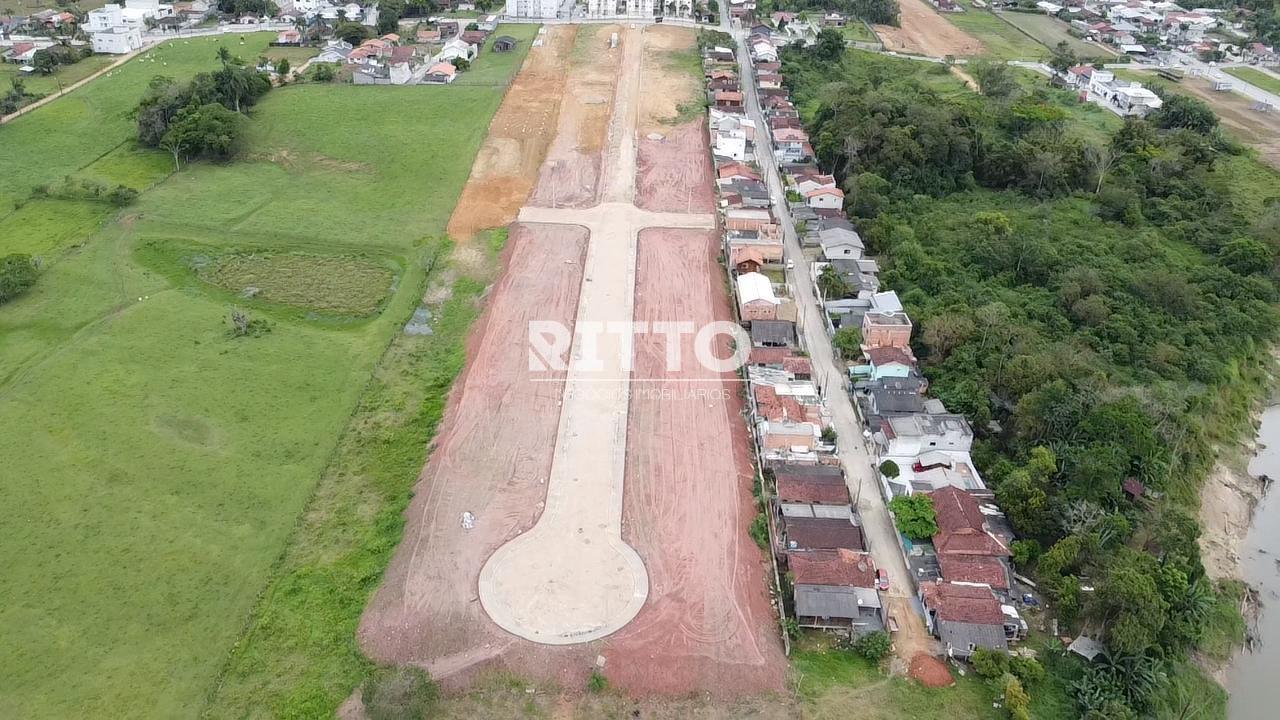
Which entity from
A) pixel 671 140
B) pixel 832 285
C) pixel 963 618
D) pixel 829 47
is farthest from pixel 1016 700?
pixel 829 47

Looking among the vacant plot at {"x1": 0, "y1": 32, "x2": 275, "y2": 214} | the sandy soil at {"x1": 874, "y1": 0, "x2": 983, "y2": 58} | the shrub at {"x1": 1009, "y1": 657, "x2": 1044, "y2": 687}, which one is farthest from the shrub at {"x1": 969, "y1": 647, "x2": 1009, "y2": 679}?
the sandy soil at {"x1": 874, "y1": 0, "x2": 983, "y2": 58}

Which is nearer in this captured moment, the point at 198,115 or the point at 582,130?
the point at 198,115

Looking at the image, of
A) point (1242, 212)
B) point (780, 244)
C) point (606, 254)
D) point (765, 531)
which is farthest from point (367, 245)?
point (1242, 212)

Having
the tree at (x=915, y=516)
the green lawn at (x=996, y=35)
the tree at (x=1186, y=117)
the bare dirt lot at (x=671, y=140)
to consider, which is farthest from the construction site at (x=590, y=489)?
the green lawn at (x=996, y=35)

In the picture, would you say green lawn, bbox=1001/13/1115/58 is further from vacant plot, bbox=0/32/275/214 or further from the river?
vacant plot, bbox=0/32/275/214

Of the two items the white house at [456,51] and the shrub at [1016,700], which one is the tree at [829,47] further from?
the shrub at [1016,700]

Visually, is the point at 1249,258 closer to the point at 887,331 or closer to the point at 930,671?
the point at 887,331
